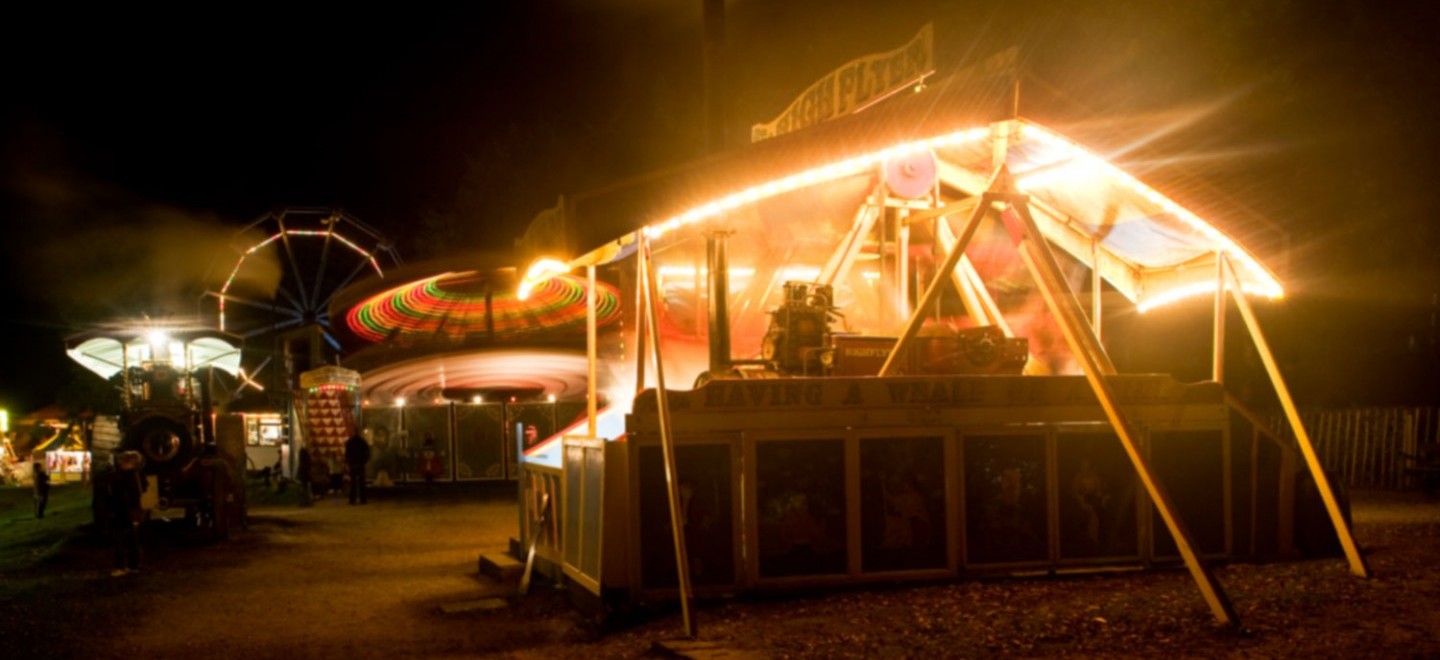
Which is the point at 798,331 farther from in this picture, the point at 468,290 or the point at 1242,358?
the point at 1242,358

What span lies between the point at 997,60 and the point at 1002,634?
439 centimetres

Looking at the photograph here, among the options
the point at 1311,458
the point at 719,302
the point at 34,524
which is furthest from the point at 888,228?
the point at 34,524

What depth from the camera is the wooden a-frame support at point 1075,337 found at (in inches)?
267

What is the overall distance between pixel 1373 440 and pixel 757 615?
17033 millimetres

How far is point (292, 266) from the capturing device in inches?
1394

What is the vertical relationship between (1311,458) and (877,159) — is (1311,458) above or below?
below

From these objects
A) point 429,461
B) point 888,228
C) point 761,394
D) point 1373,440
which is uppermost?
point 888,228

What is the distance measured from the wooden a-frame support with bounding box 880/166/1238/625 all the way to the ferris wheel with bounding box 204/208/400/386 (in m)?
28.3

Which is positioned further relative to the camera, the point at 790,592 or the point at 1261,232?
the point at 1261,232

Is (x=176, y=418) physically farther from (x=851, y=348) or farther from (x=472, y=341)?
(x=851, y=348)

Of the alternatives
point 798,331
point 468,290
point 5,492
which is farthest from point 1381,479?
point 5,492

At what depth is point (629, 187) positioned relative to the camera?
28.5 ft

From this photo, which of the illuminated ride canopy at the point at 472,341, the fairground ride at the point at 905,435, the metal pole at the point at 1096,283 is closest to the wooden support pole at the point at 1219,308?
the fairground ride at the point at 905,435

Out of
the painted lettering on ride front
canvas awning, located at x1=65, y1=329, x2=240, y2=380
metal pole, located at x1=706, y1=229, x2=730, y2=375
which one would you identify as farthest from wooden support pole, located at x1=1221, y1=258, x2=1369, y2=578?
canvas awning, located at x1=65, y1=329, x2=240, y2=380
